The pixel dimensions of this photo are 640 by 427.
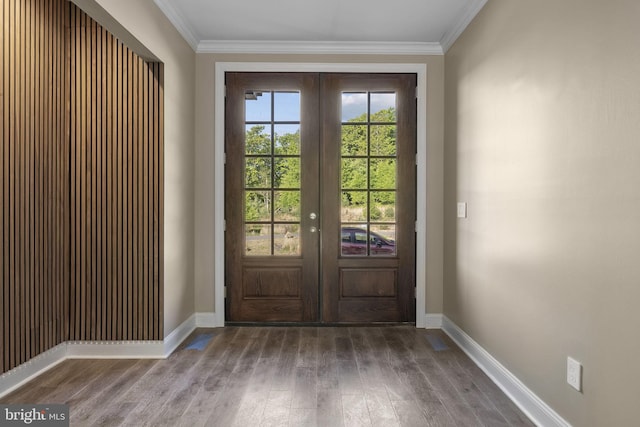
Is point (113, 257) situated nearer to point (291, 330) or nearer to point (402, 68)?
point (291, 330)

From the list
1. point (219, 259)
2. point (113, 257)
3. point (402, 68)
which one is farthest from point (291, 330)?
point (402, 68)

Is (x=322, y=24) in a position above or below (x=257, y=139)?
above

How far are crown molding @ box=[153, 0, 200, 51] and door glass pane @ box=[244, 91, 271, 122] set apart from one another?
2.23 ft

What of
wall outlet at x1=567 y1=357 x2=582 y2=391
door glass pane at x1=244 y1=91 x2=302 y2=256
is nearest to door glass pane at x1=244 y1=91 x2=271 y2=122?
door glass pane at x1=244 y1=91 x2=302 y2=256

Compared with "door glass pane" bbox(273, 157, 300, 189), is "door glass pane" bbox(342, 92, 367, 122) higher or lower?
→ higher

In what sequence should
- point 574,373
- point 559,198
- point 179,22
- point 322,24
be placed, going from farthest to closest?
point 322,24 < point 179,22 < point 559,198 < point 574,373

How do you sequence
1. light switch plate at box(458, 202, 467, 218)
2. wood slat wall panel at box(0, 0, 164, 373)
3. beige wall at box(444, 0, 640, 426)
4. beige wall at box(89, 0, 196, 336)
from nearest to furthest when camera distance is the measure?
beige wall at box(444, 0, 640, 426), beige wall at box(89, 0, 196, 336), wood slat wall panel at box(0, 0, 164, 373), light switch plate at box(458, 202, 467, 218)

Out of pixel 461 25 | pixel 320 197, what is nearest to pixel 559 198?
pixel 461 25

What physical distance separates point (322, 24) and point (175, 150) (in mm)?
1681

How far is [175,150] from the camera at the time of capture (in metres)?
3.64

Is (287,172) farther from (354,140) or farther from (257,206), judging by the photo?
(354,140)

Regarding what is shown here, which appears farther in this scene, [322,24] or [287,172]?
[287,172]

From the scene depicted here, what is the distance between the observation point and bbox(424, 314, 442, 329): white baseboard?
4.24m

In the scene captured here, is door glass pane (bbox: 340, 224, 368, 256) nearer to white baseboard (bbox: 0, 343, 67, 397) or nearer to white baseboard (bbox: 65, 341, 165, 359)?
white baseboard (bbox: 65, 341, 165, 359)
